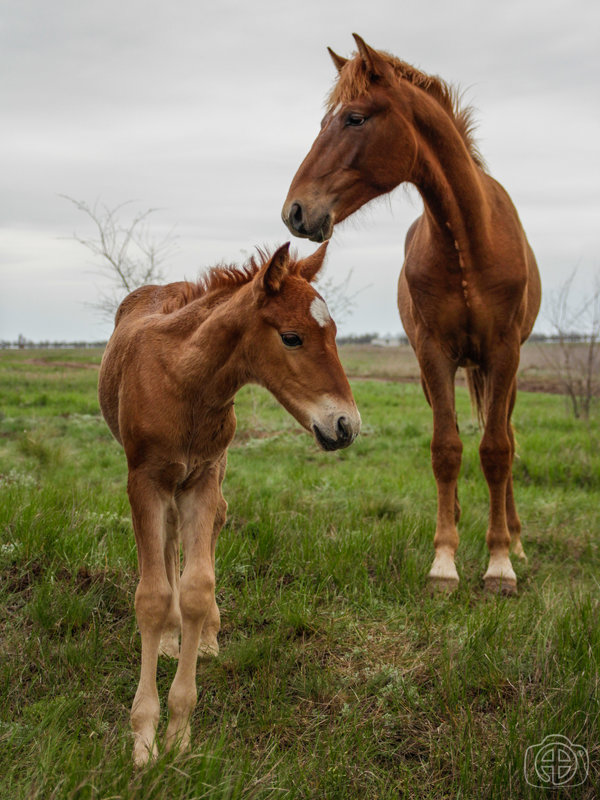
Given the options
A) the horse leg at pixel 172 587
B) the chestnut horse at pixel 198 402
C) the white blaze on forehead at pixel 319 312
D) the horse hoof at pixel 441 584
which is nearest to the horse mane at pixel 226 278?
the chestnut horse at pixel 198 402

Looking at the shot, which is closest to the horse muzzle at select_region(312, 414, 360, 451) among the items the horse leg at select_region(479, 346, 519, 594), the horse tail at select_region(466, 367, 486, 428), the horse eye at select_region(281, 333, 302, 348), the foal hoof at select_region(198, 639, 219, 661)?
the horse eye at select_region(281, 333, 302, 348)

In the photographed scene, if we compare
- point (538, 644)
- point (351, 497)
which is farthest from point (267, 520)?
point (538, 644)

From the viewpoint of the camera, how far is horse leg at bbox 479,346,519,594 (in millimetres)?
4633

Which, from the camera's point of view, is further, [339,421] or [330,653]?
[330,653]

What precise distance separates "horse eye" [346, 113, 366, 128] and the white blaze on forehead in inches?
63.6

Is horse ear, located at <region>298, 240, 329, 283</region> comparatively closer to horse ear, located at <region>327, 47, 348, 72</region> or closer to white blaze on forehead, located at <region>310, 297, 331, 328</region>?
white blaze on forehead, located at <region>310, 297, 331, 328</region>

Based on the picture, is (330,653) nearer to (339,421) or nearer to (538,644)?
(538,644)

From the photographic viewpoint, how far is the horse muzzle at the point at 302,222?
141 inches

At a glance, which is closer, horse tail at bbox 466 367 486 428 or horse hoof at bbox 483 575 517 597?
horse hoof at bbox 483 575 517 597

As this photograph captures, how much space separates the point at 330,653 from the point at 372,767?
84 cm

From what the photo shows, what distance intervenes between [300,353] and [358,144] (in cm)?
170

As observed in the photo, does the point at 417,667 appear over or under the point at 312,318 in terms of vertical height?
under

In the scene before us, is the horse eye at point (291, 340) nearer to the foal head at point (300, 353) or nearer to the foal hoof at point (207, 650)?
the foal head at point (300, 353)

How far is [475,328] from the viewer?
180 inches
